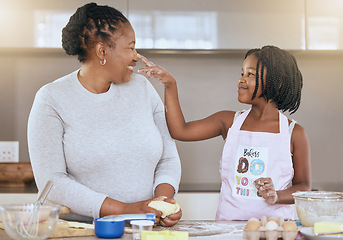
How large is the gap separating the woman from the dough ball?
2.6 inches

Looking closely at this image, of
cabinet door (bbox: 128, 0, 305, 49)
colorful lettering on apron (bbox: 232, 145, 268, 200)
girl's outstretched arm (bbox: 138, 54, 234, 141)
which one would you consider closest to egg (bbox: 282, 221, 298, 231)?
colorful lettering on apron (bbox: 232, 145, 268, 200)

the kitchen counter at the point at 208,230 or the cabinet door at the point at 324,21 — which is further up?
the cabinet door at the point at 324,21

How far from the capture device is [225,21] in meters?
2.49

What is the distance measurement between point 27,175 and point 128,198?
122 cm

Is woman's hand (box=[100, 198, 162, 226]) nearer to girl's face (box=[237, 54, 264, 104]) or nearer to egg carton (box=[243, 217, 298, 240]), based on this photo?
egg carton (box=[243, 217, 298, 240])

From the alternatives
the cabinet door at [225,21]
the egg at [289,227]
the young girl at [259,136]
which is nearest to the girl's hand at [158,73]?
the young girl at [259,136]

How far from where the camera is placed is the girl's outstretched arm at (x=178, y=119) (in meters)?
1.51

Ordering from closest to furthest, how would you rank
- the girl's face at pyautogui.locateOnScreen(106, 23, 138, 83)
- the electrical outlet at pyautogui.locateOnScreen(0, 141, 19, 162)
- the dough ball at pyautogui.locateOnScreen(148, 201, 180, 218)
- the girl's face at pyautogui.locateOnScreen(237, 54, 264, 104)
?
the dough ball at pyautogui.locateOnScreen(148, 201, 180, 218), the girl's face at pyautogui.locateOnScreen(106, 23, 138, 83), the girl's face at pyautogui.locateOnScreen(237, 54, 264, 104), the electrical outlet at pyautogui.locateOnScreen(0, 141, 19, 162)

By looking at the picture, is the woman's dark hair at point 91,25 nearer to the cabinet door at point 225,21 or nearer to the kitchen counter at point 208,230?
the kitchen counter at point 208,230

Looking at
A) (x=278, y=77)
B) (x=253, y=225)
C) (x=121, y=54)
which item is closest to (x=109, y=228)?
(x=253, y=225)

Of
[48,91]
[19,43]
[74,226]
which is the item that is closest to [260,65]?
[48,91]

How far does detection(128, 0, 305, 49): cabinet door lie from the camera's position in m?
2.48

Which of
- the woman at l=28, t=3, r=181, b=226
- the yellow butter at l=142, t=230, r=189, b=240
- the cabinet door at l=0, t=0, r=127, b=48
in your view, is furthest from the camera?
the cabinet door at l=0, t=0, r=127, b=48

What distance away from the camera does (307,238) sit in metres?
1.03
